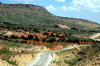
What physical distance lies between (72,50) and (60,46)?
250 inches

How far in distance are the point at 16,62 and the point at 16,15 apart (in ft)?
442

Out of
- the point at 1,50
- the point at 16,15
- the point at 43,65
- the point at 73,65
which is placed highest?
the point at 16,15

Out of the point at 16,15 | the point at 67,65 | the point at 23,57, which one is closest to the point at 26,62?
the point at 23,57

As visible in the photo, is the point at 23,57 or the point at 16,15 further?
the point at 16,15

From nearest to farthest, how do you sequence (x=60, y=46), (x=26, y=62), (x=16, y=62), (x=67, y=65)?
1. (x=16, y=62)
2. (x=26, y=62)
3. (x=67, y=65)
4. (x=60, y=46)

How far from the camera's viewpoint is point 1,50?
34.6m

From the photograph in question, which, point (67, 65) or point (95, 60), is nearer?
point (95, 60)

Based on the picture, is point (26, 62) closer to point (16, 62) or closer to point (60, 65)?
point (16, 62)

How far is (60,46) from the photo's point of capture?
6231cm

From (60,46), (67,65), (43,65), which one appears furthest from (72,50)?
Result: (43,65)

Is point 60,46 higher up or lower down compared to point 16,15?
lower down

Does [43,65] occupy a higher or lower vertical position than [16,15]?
lower

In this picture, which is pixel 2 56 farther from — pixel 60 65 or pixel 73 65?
pixel 73 65

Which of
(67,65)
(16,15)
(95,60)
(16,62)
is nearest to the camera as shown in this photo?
(16,62)
